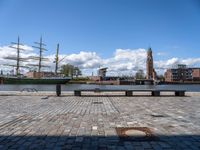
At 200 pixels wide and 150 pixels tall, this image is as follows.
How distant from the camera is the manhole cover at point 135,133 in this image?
563 centimetres

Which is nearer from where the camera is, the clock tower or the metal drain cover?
the metal drain cover

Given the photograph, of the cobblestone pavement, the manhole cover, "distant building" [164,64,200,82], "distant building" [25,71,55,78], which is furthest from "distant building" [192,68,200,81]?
the manhole cover

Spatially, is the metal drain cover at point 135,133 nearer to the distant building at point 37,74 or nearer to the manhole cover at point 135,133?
the manhole cover at point 135,133

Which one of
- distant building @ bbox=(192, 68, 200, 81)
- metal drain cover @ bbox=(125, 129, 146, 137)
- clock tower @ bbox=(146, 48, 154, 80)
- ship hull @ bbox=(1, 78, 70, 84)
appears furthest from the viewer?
distant building @ bbox=(192, 68, 200, 81)

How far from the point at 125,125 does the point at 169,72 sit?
522ft

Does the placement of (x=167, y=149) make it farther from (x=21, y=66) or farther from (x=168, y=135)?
(x=21, y=66)

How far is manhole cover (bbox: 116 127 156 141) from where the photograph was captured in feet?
18.5

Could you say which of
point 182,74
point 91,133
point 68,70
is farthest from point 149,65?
point 91,133

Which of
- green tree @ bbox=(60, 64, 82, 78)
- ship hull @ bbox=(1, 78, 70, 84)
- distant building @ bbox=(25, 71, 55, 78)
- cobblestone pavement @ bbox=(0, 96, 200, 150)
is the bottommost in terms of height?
cobblestone pavement @ bbox=(0, 96, 200, 150)

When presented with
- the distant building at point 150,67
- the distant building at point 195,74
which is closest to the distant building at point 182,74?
the distant building at point 195,74

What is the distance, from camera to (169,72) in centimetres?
15938

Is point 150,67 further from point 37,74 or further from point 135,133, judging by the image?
point 135,133

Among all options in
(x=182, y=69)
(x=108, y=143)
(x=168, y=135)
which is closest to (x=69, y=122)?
(x=108, y=143)

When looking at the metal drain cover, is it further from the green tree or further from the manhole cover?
the green tree
